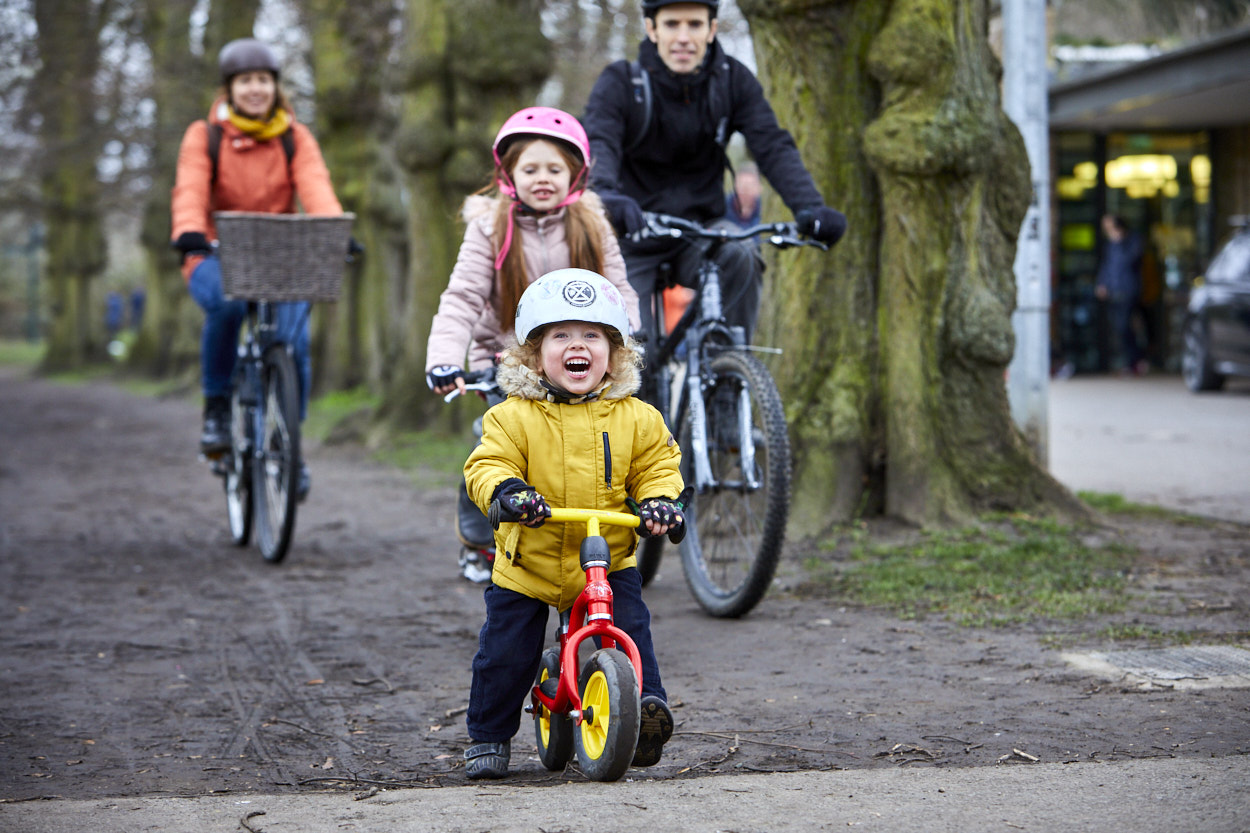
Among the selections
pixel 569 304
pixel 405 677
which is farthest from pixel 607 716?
pixel 405 677

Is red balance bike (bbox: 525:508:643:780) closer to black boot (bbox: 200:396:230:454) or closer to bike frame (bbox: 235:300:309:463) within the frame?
bike frame (bbox: 235:300:309:463)

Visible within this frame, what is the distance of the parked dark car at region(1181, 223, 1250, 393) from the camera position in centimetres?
1506

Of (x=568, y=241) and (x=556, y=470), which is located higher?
(x=568, y=241)

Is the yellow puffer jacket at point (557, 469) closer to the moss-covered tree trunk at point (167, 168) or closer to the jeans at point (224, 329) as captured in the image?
the jeans at point (224, 329)

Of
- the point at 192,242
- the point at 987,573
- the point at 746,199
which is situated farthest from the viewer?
the point at 746,199

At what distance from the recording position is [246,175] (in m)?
7.32

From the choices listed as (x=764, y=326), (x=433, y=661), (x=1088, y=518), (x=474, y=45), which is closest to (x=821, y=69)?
(x=764, y=326)

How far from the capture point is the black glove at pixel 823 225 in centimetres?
525

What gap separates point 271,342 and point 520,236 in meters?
2.70

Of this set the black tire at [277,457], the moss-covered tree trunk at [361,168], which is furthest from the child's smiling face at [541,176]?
the moss-covered tree trunk at [361,168]

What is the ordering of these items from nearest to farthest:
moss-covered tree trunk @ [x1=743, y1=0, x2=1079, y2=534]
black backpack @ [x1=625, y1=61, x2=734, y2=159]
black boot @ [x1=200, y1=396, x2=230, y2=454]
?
black backpack @ [x1=625, y1=61, x2=734, y2=159], moss-covered tree trunk @ [x1=743, y1=0, x2=1079, y2=534], black boot @ [x1=200, y1=396, x2=230, y2=454]

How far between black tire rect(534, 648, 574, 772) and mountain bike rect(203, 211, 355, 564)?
3.28 metres

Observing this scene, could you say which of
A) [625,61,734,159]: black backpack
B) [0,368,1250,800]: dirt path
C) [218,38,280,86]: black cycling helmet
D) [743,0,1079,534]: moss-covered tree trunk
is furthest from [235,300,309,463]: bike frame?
[743,0,1079,534]: moss-covered tree trunk

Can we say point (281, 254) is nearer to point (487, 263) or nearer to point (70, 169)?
point (487, 263)
